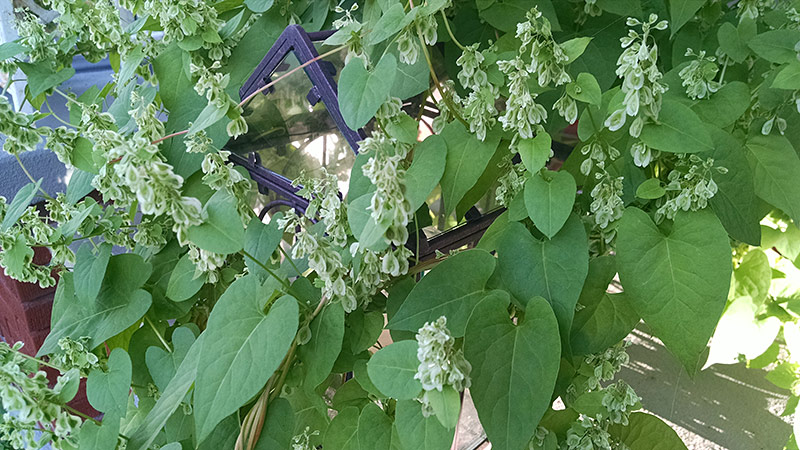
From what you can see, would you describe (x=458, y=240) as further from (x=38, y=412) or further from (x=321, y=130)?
(x=38, y=412)

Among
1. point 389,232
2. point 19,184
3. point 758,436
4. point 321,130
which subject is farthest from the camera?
point 758,436

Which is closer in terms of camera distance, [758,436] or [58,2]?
[58,2]

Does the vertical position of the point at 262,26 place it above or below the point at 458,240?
above

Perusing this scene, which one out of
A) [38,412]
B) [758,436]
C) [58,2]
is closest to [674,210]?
[38,412]

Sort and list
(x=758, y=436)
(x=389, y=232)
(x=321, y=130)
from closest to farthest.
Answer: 1. (x=389, y=232)
2. (x=321, y=130)
3. (x=758, y=436)

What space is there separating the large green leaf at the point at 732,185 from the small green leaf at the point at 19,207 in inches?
26.5

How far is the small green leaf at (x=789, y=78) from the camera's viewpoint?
0.50m

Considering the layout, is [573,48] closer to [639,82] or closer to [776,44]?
[639,82]

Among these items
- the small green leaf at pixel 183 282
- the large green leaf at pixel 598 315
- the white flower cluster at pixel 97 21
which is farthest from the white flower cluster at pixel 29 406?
the large green leaf at pixel 598 315

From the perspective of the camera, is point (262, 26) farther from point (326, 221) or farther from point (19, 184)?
point (19, 184)

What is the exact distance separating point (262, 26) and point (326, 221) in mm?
286

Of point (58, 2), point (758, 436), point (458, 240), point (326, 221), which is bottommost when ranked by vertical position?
point (758, 436)

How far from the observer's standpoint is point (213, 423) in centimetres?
44

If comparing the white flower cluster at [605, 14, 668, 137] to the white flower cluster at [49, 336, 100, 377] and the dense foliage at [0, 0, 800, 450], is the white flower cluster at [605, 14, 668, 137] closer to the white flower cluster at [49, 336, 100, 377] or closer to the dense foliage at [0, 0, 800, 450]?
the dense foliage at [0, 0, 800, 450]
